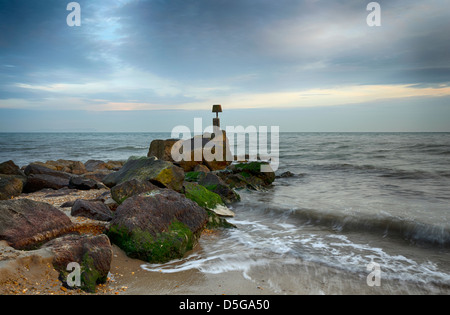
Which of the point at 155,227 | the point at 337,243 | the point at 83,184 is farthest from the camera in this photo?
the point at 83,184

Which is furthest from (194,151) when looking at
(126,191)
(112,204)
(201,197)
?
(126,191)

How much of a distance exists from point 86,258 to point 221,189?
5.80 metres

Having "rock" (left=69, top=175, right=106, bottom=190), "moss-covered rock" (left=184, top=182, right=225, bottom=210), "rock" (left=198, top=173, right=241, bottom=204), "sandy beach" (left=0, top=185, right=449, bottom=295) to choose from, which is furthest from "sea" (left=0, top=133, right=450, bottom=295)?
"rock" (left=69, top=175, right=106, bottom=190)

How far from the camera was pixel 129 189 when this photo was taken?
5.59 meters

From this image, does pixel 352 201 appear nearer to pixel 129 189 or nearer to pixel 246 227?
pixel 246 227

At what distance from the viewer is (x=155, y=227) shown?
4.18 meters

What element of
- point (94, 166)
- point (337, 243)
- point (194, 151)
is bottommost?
point (337, 243)

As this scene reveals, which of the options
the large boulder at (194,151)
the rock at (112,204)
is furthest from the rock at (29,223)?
the large boulder at (194,151)

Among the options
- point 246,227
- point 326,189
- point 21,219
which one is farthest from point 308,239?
point 326,189

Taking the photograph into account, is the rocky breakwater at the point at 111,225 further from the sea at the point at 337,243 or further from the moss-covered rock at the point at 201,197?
the sea at the point at 337,243

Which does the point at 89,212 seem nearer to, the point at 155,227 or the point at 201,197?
the point at 155,227

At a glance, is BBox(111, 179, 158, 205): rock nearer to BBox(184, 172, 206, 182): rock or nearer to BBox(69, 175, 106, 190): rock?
BBox(69, 175, 106, 190): rock

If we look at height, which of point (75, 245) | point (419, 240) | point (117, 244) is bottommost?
point (419, 240)

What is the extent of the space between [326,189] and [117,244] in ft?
27.4
